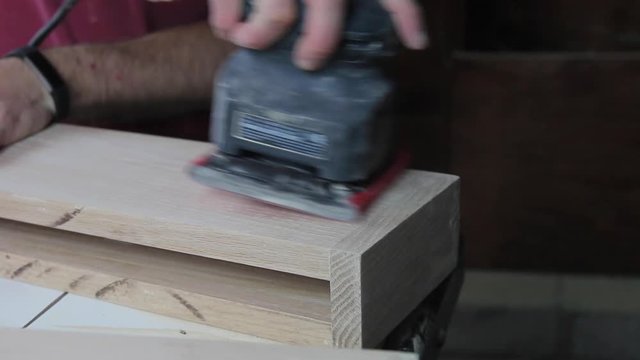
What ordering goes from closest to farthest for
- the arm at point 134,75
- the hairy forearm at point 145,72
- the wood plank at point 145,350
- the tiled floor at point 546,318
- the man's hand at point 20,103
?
the wood plank at point 145,350 < the man's hand at point 20,103 < the arm at point 134,75 < the hairy forearm at point 145,72 < the tiled floor at point 546,318

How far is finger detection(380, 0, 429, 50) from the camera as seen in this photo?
618mm

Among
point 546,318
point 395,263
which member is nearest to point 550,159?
point 546,318

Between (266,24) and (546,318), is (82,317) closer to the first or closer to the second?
(266,24)

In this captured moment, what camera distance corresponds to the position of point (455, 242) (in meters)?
0.74

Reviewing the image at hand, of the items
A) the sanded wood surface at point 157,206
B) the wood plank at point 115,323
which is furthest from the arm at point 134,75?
the wood plank at point 115,323

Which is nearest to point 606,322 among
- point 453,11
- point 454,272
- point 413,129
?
point 413,129

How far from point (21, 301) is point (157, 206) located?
0.49 ft

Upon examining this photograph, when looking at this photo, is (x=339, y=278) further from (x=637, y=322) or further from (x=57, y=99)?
(x=637, y=322)

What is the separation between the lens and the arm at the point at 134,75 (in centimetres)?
97

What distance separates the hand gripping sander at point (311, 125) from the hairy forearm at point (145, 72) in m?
0.43

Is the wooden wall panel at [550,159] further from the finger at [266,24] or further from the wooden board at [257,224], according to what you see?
the finger at [266,24]

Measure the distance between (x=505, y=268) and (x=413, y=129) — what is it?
14.6 inches

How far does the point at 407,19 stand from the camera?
62cm

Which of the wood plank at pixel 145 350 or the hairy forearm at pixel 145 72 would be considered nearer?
the wood plank at pixel 145 350
